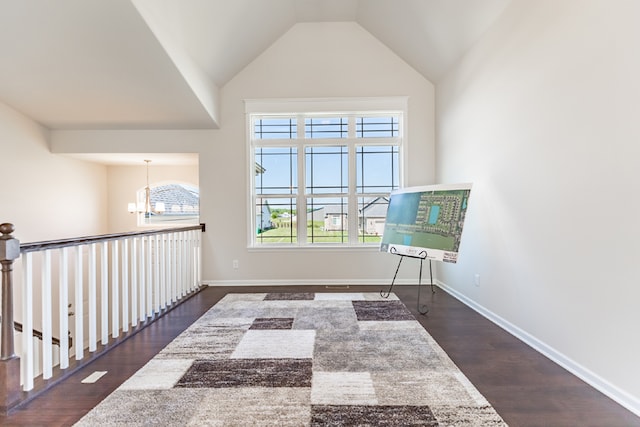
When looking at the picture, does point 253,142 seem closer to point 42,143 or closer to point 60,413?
point 42,143

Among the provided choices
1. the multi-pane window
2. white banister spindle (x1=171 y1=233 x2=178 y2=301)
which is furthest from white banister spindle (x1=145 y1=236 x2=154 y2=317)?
the multi-pane window

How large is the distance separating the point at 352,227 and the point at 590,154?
3261 millimetres

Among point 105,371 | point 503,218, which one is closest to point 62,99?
point 105,371

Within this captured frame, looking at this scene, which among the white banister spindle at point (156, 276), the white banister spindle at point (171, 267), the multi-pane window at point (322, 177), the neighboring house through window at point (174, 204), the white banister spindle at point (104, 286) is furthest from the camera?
the neighboring house through window at point (174, 204)

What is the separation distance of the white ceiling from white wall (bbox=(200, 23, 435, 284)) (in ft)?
0.56

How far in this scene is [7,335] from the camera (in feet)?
6.28

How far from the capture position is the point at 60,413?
1819 mm

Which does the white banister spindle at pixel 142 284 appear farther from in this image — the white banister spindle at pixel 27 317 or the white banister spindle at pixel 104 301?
the white banister spindle at pixel 27 317

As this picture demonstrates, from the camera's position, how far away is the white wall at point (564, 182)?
187cm

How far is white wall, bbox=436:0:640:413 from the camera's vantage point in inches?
73.6

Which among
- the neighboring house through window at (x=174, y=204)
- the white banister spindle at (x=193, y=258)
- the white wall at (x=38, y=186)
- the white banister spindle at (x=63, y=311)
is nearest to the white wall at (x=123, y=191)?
the neighboring house through window at (x=174, y=204)

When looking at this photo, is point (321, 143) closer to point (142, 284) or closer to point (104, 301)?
point (142, 284)

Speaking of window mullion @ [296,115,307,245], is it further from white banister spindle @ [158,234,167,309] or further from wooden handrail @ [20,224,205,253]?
wooden handrail @ [20,224,205,253]

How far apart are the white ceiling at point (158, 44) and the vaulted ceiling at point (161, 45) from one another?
0.01 m
